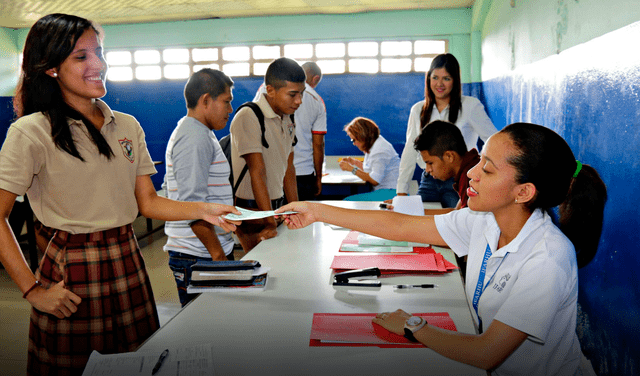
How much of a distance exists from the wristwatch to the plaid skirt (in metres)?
0.72

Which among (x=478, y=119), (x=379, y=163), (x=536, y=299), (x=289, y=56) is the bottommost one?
(x=536, y=299)

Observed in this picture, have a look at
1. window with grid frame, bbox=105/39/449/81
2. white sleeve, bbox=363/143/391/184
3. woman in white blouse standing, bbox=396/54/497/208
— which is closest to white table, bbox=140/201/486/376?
woman in white blouse standing, bbox=396/54/497/208

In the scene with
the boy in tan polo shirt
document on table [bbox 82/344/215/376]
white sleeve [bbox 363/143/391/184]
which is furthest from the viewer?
white sleeve [bbox 363/143/391/184]

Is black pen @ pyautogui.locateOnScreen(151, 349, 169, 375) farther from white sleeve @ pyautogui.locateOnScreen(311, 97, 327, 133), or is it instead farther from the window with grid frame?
the window with grid frame

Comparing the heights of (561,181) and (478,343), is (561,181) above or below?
above

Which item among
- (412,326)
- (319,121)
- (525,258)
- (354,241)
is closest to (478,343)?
(412,326)

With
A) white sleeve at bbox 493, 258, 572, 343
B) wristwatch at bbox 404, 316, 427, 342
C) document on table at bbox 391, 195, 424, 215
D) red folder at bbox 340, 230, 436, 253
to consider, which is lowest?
wristwatch at bbox 404, 316, 427, 342

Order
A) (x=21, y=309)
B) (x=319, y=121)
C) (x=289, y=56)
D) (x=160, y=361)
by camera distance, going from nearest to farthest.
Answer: (x=160, y=361) → (x=21, y=309) → (x=319, y=121) → (x=289, y=56)

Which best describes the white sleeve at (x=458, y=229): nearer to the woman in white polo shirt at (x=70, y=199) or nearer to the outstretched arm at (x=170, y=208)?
the outstretched arm at (x=170, y=208)

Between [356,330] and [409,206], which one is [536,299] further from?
[409,206]

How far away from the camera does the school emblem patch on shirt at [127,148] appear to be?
4.76 ft

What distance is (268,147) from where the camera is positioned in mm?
2426

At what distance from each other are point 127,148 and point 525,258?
1.14 meters

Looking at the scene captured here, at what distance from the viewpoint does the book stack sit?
1528 millimetres
